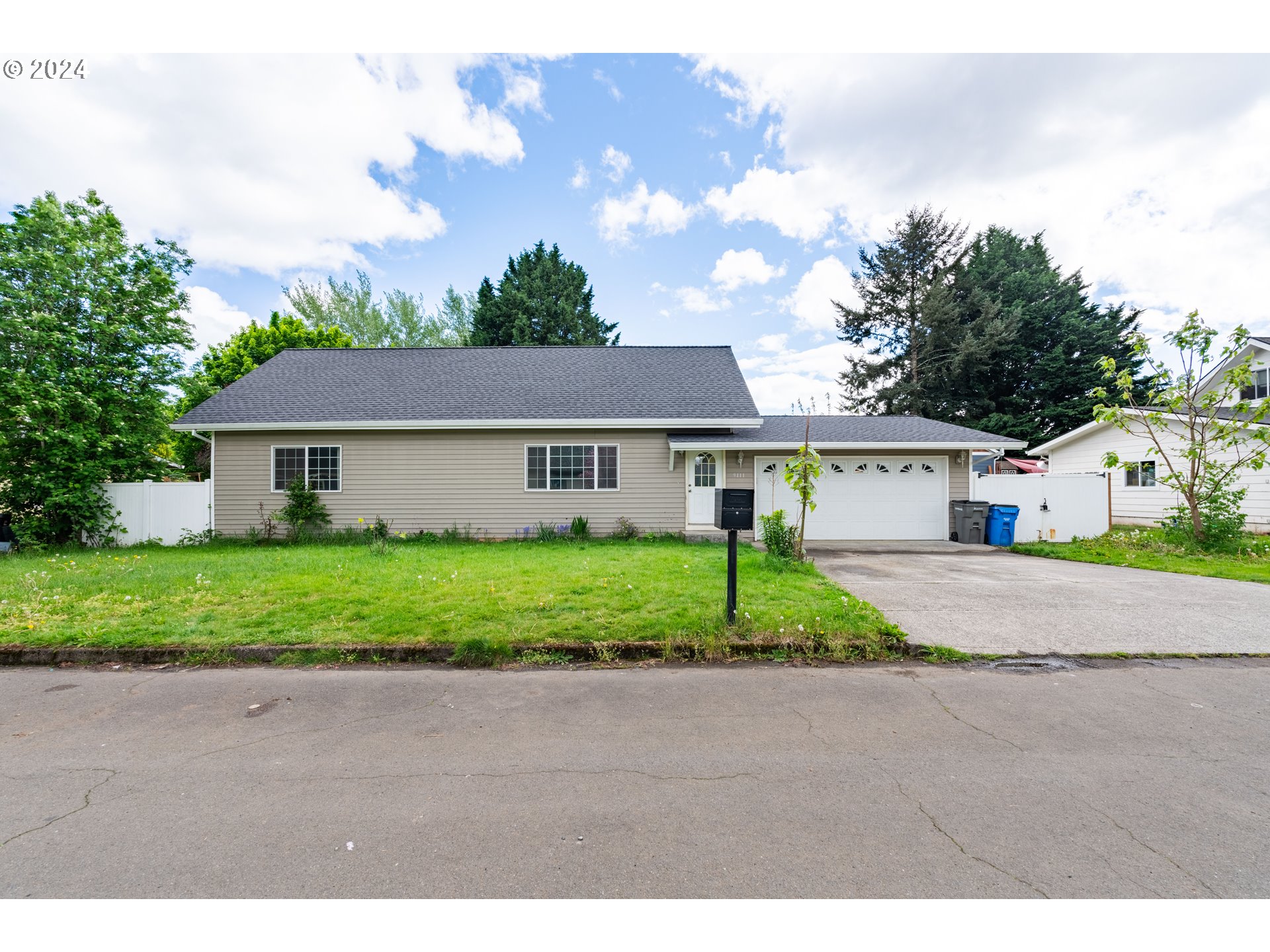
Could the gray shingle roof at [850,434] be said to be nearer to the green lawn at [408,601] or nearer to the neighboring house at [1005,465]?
the green lawn at [408,601]

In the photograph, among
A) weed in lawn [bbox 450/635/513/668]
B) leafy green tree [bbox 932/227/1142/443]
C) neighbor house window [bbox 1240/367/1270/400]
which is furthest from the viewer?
leafy green tree [bbox 932/227/1142/443]

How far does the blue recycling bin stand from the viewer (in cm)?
1211

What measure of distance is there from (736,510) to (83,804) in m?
4.82


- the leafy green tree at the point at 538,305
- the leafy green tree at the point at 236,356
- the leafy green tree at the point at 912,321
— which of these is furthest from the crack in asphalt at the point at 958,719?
the leafy green tree at the point at 912,321

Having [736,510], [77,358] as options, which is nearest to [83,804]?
[736,510]

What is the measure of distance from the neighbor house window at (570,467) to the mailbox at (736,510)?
7350mm

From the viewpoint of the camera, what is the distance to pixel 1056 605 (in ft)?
21.3

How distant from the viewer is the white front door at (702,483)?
40.8ft

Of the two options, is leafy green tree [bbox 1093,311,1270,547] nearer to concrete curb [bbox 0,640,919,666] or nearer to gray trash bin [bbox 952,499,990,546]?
gray trash bin [bbox 952,499,990,546]

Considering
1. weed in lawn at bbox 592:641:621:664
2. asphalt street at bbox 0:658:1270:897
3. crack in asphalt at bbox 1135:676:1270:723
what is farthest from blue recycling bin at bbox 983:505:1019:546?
weed in lawn at bbox 592:641:621:664

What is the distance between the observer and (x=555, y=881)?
6.58 feet

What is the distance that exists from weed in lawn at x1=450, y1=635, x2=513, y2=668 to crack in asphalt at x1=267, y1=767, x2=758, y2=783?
172 centimetres

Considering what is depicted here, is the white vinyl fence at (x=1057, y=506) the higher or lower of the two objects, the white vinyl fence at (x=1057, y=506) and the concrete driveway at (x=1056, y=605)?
the higher

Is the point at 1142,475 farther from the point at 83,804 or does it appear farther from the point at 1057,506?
the point at 83,804
